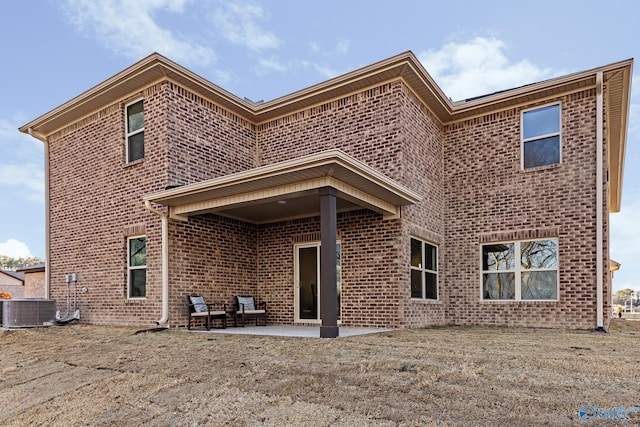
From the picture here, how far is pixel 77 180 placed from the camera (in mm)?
12047

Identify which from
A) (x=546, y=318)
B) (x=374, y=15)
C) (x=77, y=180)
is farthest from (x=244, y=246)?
(x=374, y=15)

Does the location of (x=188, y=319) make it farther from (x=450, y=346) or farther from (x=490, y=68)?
(x=490, y=68)

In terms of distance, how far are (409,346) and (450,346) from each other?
588 mm

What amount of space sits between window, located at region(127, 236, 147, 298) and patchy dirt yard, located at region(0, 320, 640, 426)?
3.02 meters

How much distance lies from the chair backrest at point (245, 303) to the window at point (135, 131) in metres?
4.03

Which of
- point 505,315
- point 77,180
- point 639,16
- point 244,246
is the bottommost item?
point 505,315

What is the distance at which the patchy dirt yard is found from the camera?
3746 mm

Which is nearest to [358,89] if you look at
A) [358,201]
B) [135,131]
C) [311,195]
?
A: [358,201]

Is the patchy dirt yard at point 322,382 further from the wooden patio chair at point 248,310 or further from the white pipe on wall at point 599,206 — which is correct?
the wooden patio chair at point 248,310

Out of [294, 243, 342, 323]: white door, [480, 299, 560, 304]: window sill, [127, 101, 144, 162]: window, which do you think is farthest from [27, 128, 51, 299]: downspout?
[480, 299, 560, 304]: window sill

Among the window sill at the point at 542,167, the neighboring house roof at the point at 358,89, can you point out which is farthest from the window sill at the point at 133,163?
the window sill at the point at 542,167

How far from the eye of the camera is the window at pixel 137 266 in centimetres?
1026

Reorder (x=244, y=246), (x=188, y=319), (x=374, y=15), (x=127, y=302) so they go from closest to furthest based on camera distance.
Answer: (x=188, y=319), (x=127, y=302), (x=244, y=246), (x=374, y=15)

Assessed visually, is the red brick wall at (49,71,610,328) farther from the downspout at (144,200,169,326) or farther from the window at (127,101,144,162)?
the window at (127,101,144,162)
